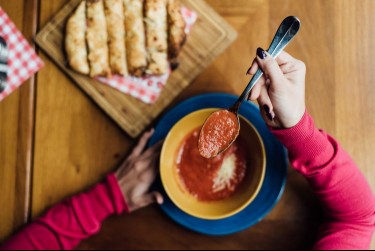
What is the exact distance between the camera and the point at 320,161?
0.79 metres

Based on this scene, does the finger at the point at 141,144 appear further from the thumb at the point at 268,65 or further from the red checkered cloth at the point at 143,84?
the thumb at the point at 268,65

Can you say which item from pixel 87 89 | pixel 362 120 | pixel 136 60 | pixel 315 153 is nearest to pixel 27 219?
pixel 87 89

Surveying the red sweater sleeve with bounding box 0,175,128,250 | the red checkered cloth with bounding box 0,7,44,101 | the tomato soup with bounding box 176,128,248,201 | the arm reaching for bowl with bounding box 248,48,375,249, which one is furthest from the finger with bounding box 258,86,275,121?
the red checkered cloth with bounding box 0,7,44,101

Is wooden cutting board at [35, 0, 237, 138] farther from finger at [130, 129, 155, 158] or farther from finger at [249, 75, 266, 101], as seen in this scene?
finger at [249, 75, 266, 101]

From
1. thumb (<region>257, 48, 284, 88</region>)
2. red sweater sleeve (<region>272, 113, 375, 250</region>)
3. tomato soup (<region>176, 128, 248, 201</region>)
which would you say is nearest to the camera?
Answer: thumb (<region>257, 48, 284, 88</region>)

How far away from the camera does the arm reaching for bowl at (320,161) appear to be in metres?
0.72

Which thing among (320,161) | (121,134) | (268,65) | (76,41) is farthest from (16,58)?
(320,161)

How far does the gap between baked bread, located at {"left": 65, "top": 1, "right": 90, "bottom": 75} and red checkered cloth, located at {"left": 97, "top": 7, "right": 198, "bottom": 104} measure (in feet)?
0.17

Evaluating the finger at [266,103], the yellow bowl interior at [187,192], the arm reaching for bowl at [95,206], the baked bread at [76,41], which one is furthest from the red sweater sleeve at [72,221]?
the finger at [266,103]

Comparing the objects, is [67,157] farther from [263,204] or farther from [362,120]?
[362,120]

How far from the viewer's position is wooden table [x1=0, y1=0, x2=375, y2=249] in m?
0.88

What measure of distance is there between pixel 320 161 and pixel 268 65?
0.77ft

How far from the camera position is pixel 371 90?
2.61 ft

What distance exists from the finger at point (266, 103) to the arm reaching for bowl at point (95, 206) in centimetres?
28
